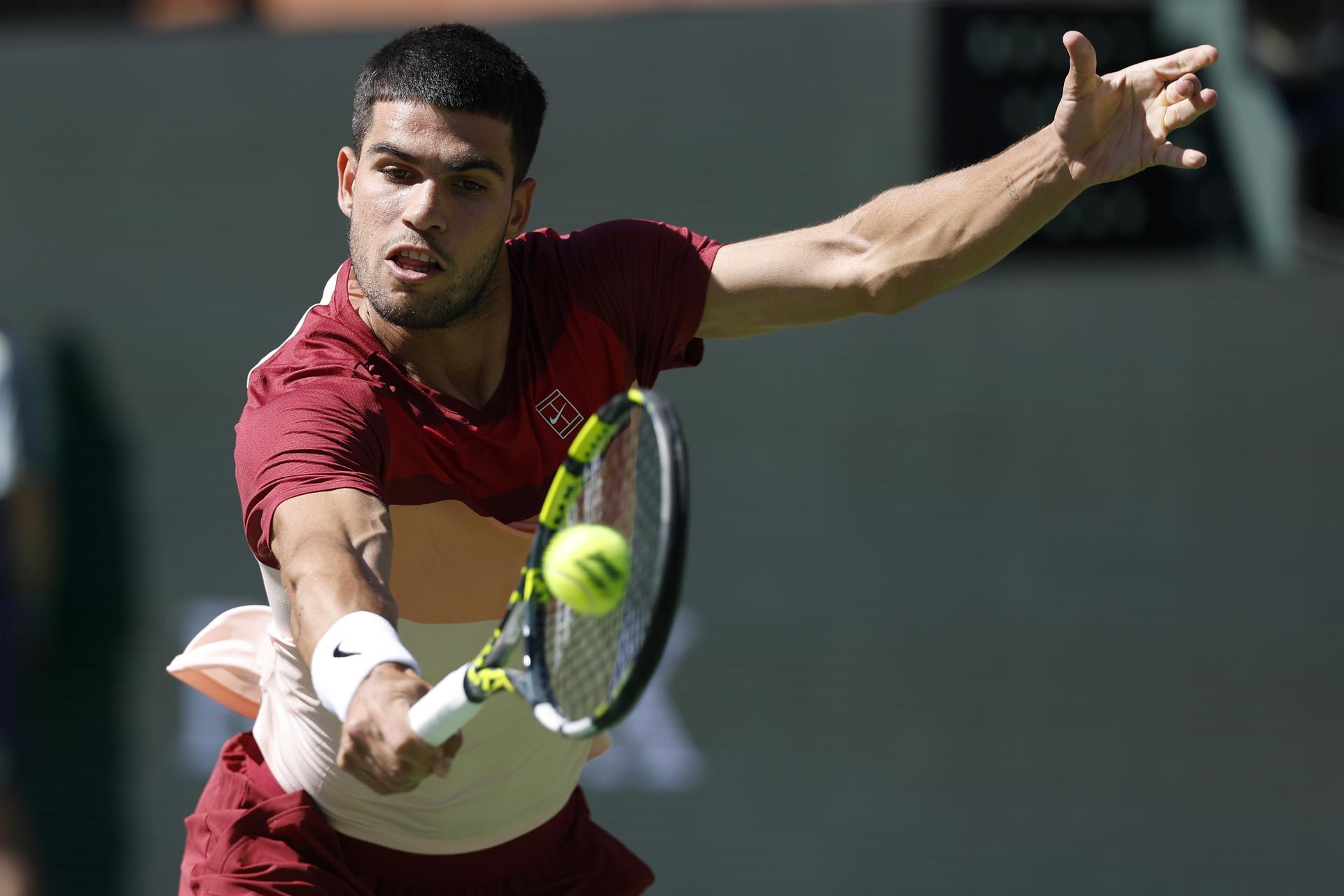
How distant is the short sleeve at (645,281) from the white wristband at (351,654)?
1052mm

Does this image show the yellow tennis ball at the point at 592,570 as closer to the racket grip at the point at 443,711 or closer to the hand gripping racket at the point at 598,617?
the hand gripping racket at the point at 598,617

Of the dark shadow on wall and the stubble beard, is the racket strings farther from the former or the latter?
the dark shadow on wall

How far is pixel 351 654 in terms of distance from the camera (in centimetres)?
249

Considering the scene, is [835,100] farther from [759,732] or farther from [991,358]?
[759,732]

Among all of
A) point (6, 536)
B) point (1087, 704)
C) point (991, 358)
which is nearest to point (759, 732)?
point (1087, 704)

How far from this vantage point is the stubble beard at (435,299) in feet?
10.3

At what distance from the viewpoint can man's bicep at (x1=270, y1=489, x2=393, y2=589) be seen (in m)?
2.70

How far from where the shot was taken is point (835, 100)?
25.5 ft

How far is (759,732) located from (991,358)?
6.44 feet

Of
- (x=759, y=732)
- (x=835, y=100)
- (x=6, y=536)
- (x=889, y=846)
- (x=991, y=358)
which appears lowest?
(x=889, y=846)

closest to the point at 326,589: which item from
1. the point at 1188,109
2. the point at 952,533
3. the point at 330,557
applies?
the point at 330,557

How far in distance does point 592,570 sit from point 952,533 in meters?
5.36

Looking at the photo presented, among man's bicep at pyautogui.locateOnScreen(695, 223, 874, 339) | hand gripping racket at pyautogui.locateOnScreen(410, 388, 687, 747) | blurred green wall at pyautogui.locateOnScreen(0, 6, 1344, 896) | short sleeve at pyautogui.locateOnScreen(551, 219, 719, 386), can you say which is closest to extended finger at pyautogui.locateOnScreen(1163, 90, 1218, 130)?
man's bicep at pyautogui.locateOnScreen(695, 223, 874, 339)

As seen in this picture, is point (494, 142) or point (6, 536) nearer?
point (494, 142)
